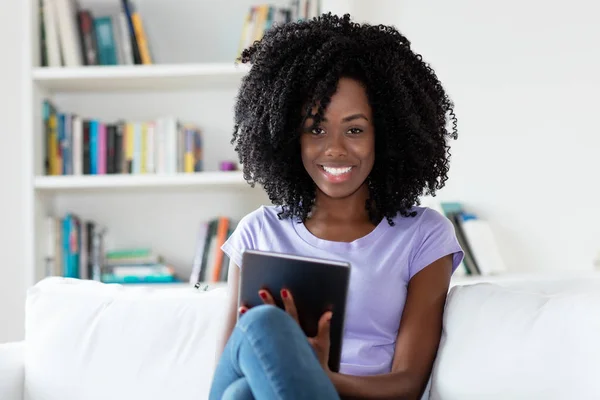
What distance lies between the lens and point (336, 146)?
148 centimetres

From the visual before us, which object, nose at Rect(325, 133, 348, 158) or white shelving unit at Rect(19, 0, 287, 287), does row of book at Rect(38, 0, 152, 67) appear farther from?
nose at Rect(325, 133, 348, 158)

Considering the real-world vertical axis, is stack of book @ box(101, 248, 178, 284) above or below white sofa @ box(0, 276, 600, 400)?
below

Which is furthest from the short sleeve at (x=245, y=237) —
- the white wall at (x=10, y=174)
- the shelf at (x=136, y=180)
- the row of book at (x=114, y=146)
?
the white wall at (x=10, y=174)

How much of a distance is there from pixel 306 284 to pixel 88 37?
1957mm

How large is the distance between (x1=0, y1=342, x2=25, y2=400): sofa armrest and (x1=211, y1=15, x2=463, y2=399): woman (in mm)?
498

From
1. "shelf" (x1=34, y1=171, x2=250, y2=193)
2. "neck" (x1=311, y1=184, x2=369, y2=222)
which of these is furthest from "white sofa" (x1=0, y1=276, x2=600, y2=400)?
"shelf" (x1=34, y1=171, x2=250, y2=193)

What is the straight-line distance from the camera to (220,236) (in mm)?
2896

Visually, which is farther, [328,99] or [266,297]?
[328,99]

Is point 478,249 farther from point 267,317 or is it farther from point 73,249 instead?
point 267,317

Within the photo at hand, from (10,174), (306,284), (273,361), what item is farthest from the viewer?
(10,174)

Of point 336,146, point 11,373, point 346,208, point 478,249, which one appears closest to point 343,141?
point 336,146

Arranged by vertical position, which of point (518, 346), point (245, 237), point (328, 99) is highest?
point (328, 99)

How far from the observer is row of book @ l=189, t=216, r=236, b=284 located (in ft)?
9.45

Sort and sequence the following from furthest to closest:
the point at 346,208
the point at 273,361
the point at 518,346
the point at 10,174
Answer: the point at 10,174, the point at 346,208, the point at 518,346, the point at 273,361
